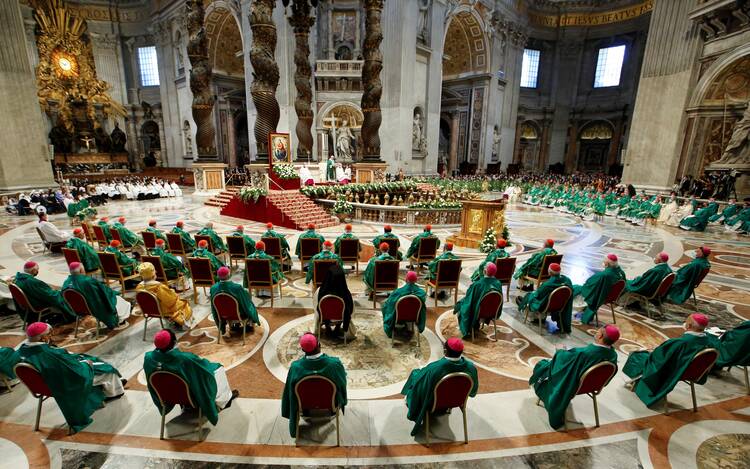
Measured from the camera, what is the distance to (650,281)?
602 cm

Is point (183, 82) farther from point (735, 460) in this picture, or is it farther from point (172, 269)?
point (735, 460)

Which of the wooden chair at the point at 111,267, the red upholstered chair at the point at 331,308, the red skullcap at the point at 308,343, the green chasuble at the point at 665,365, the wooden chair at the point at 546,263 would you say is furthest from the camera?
the wooden chair at the point at 546,263

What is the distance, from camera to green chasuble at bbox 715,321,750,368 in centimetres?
408

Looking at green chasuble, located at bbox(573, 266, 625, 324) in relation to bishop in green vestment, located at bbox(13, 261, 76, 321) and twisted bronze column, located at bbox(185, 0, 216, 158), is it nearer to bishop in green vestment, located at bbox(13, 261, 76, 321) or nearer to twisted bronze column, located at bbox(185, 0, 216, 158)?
bishop in green vestment, located at bbox(13, 261, 76, 321)

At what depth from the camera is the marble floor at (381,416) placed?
309 cm

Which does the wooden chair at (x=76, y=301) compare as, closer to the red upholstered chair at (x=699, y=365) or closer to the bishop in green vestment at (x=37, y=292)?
the bishop in green vestment at (x=37, y=292)

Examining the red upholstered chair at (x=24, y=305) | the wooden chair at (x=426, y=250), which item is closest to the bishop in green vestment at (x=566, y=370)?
the wooden chair at (x=426, y=250)

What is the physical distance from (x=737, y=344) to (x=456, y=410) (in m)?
3.58

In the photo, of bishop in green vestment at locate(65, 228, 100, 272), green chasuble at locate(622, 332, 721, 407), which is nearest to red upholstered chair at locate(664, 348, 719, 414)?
green chasuble at locate(622, 332, 721, 407)

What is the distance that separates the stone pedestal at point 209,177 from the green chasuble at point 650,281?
21.3 metres

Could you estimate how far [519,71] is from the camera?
35.5m

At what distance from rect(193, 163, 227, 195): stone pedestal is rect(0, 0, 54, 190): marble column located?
7.20m

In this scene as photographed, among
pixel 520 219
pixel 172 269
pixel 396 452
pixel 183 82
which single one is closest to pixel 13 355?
pixel 172 269

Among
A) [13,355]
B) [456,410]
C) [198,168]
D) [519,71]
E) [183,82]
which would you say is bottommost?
[456,410]
